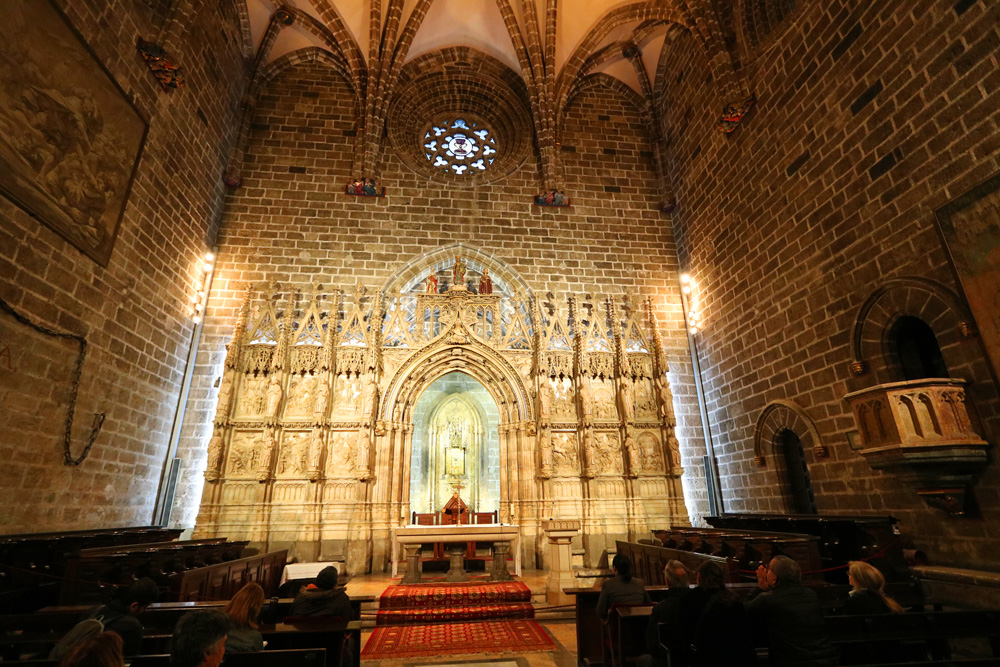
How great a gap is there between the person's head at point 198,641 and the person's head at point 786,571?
10.2 feet

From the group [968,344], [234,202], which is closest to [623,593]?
[968,344]

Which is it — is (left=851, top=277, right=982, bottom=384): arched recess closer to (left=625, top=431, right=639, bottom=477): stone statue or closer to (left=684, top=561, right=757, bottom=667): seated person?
(left=625, top=431, right=639, bottom=477): stone statue

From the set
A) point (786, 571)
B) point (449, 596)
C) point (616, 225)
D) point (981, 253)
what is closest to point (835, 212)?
point (981, 253)

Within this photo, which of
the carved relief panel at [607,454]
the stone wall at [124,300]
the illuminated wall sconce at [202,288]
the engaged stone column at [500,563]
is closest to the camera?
the stone wall at [124,300]

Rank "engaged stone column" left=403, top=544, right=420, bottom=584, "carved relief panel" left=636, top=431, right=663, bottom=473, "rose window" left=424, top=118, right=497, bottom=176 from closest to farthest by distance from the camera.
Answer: "engaged stone column" left=403, top=544, right=420, bottom=584, "carved relief panel" left=636, top=431, right=663, bottom=473, "rose window" left=424, top=118, right=497, bottom=176

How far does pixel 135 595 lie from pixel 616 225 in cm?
1196

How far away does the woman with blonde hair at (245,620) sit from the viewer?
9.32 feet

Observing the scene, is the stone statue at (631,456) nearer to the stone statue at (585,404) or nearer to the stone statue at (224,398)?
the stone statue at (585,404)

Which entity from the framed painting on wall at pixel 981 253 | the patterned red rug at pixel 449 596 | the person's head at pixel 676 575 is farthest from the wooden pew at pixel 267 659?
the framed painting on wall at pixel 981 253

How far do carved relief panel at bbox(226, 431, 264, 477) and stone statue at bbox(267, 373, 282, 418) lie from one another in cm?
48

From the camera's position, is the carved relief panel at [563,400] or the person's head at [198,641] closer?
the person's head at [198,641]

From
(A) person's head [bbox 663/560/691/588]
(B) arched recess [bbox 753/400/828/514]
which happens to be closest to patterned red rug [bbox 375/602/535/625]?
(A) person's head [bbox 663/560/691/588]

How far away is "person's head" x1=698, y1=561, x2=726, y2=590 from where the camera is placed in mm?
2996

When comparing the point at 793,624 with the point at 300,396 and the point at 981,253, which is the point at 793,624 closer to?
the point at 981,253
